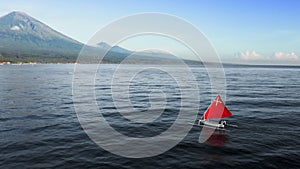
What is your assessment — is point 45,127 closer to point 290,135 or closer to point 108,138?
point 108,138

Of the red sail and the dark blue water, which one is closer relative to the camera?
the dark blue water

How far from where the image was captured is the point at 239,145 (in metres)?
29.7

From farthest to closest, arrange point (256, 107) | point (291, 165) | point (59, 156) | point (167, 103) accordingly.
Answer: point (167, 103) → point (256, 107) → point (59, 156) → point (291, 165)

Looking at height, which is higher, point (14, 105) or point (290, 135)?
point (14, 105)

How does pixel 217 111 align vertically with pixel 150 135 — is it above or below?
above

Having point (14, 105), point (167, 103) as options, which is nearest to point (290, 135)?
point (167, 103)

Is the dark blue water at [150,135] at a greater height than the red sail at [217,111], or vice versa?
the red sail at [217,111]

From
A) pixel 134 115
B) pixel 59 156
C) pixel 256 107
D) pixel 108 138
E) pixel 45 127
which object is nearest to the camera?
pixel 59 156

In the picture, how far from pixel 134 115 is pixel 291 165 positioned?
2732cm

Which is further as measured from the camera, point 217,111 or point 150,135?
point 217,111

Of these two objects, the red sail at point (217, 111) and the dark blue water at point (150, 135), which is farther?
the red sail at point (217, 111)

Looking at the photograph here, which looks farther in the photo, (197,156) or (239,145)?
(239,145)

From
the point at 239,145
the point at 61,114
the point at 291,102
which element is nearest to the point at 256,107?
the point at 291,102

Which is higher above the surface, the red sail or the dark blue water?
the red sail
